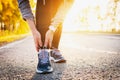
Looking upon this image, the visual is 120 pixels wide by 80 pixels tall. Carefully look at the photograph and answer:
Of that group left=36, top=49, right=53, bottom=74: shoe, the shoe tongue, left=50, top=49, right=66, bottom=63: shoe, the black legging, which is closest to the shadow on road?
left=36, top=49, right=53, bottom=74: shoe

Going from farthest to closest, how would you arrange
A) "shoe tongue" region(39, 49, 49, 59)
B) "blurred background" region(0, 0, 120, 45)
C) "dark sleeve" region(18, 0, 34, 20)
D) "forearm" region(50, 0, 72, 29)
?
1. "blurred background" region(0, 0, 120, 45)
2. "shoe tongue" region(39, 49, 49, 59)
3. "forearm" region(50, 0, 72, 29)
4. "dark sleeve" region(18, 0, 34, 20)

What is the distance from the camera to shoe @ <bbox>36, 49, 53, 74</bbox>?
4.04m

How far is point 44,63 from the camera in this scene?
4.18m

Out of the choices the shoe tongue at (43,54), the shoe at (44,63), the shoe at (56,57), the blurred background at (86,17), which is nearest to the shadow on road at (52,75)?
the shoe at (44,63)

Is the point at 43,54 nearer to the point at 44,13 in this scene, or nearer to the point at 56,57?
the point at 44,13

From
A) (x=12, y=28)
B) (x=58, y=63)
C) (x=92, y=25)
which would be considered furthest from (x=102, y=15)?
(x=58, y=63)

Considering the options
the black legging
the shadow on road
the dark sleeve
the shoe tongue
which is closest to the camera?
the shadow on road

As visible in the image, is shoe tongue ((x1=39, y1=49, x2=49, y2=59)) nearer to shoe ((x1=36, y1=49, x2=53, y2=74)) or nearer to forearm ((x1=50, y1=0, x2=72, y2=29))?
shoe ((x1=36, y1=49, x2=53, y2=74))

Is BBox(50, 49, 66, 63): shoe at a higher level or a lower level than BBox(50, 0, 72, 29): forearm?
lower

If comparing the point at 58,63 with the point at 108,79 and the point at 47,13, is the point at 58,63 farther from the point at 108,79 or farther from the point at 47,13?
the point at 108,79

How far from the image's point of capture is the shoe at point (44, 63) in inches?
159

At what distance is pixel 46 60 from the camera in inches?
166

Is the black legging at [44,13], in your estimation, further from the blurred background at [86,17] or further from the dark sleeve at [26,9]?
the blurred background at [86,17]

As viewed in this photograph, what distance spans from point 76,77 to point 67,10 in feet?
3.42
